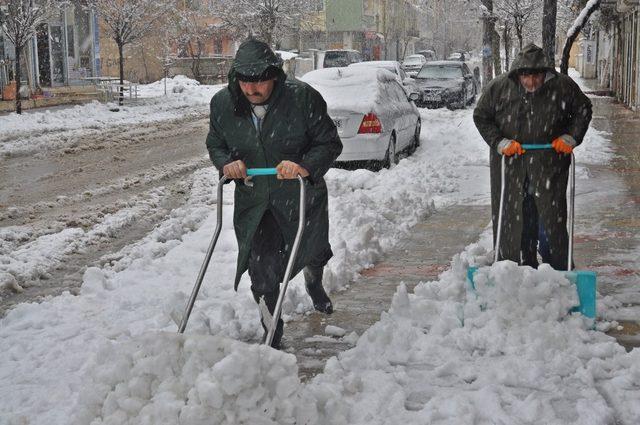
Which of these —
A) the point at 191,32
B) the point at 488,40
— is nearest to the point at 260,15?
the point at 191,32

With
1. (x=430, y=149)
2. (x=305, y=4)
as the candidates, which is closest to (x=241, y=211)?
(x=430, y=149)

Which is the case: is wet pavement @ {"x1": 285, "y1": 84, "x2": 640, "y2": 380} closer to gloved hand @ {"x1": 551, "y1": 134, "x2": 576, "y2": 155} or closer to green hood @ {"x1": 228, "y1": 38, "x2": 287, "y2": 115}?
gloved hand @ {"x1": 551, "y1": 134, "x2": 576, "y2": 155}

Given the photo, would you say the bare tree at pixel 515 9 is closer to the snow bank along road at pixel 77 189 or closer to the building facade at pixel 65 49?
the snow bank along road at pixel 77 189

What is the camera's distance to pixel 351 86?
45.2ft

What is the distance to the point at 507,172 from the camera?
5.93 m

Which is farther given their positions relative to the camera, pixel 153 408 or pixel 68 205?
pixel 68 205

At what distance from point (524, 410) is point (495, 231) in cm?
203

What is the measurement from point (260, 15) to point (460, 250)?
122 ft

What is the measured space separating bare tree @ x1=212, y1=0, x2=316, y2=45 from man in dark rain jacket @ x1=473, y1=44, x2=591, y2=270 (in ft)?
119

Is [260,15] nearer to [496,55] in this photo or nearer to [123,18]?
[123,18]

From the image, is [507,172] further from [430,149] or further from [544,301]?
[430,149]

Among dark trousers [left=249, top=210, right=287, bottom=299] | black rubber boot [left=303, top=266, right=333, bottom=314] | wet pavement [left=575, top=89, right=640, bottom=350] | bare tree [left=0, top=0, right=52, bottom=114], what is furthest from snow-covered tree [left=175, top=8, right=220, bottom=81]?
dark trousers [left=249, top=210, right=287, bottom=299]

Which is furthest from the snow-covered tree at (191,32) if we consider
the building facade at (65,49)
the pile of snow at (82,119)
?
the pile of snow at (82,119)

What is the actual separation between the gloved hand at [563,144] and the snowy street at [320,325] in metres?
0.89
